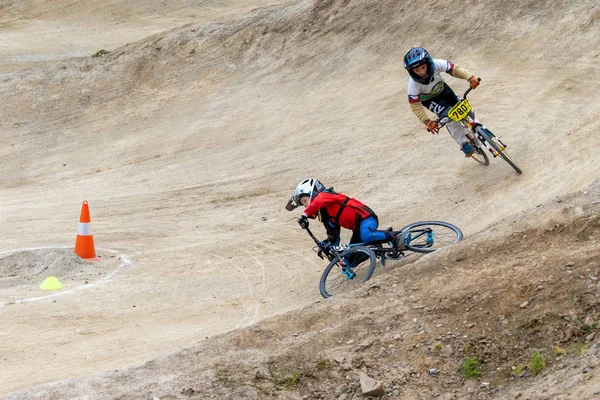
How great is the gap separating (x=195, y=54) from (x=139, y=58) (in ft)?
5.20

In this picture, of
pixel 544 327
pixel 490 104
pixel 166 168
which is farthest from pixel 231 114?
pixel 544 327

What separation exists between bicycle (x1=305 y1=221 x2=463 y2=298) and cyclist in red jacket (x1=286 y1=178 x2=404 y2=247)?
5.2 inches

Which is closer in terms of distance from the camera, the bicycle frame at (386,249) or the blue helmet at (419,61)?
the bicycle frame at (386,249)

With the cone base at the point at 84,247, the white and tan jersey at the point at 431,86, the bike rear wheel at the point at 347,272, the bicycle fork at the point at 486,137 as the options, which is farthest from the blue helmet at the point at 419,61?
the cone base at the point at 84,247

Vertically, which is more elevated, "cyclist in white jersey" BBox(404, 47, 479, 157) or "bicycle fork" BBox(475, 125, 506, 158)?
"cyclist in white jersey" BBox(404, 47, 479, 157)

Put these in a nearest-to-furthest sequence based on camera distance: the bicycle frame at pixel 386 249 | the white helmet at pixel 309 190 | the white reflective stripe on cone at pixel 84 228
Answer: the bicycle frame at pixel 386 249 → the white helmet at pixel 309 190 → the white reflective stripe on cone at pixel 84 228

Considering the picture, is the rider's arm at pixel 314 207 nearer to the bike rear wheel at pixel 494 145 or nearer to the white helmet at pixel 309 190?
the white helmet at pixel 309 190

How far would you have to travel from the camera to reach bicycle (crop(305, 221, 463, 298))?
410 inches

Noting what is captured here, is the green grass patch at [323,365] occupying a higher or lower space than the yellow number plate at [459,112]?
lower

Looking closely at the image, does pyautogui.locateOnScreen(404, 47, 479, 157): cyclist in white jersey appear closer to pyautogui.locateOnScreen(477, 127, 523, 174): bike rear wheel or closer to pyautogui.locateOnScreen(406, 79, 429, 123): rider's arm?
pyautogui.locateOnScreen(406, 79, 429, 123): rider's arm

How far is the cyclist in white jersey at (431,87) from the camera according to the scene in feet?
41.9

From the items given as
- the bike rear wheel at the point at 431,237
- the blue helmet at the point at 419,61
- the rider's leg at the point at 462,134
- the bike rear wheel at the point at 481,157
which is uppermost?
the blue helmet at the point at 419,61

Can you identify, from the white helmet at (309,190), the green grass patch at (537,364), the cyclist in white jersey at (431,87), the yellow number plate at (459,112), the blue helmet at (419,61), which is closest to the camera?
the green grass patch at (537,364)

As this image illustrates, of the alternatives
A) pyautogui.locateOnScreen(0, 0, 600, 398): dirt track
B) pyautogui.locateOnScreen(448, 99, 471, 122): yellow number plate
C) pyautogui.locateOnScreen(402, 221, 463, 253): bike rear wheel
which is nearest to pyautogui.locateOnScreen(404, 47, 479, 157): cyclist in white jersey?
pyautogui.locateOnScreen(448, 99, 471, 122): yellow number plate
